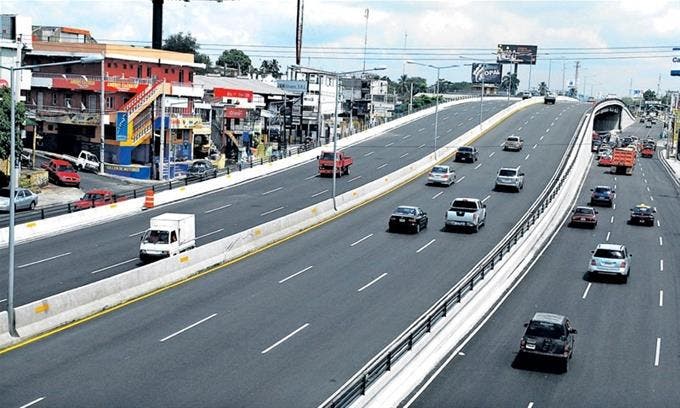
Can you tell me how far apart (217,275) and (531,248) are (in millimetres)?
18984

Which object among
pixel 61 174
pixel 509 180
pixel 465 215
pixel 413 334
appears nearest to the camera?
pixel 413 334

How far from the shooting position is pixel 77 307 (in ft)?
108

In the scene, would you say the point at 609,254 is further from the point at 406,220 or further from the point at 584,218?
the point at 584,218

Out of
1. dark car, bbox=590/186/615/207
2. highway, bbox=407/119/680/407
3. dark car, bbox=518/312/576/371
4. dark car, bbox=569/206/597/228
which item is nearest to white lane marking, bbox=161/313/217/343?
highway, bbox=407/119/680/407

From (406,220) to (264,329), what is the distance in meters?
22.1

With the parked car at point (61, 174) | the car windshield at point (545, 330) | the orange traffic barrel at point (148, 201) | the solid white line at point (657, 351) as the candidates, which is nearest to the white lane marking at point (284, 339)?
the car windshield at point (545, 330)

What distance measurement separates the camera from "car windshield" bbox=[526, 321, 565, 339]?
2906 centimetres

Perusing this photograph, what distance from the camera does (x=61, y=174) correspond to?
7138cm

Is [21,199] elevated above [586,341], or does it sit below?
above

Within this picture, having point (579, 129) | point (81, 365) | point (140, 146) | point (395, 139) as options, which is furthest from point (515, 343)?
point (579, 129)

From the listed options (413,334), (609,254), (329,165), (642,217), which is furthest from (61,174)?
(413,334)

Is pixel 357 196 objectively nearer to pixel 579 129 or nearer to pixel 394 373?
pixel 394 373

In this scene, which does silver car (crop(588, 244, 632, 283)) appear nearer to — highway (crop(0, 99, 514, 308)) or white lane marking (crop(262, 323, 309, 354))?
white lane marking (crop(262, 323, 309, 354))

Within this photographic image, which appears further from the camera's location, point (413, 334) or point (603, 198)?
point (603, 198)
